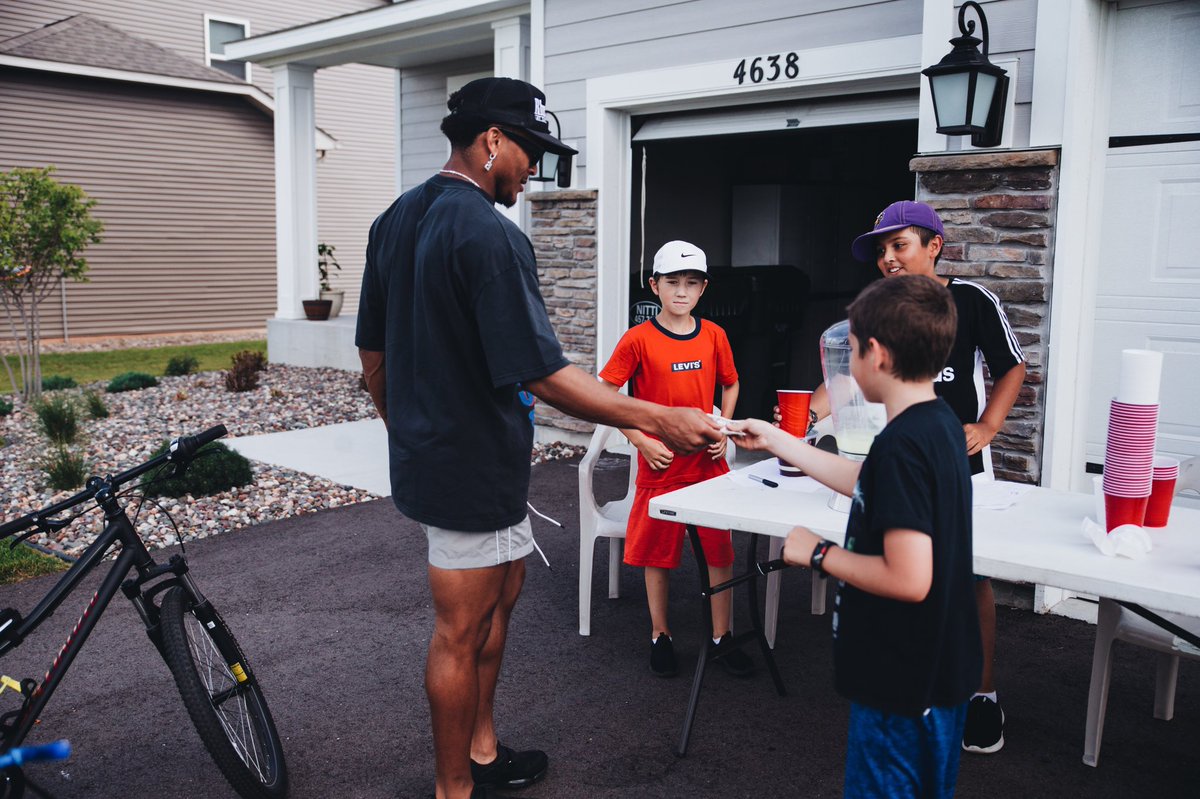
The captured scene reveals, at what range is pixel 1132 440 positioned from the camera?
8.25ft

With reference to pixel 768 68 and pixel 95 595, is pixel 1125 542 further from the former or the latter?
pixel 768 68

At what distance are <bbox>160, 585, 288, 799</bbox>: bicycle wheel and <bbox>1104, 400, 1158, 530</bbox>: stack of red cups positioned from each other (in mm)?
2425

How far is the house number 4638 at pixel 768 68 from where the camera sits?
6223 mm

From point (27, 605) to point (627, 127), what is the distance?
4.97 metres

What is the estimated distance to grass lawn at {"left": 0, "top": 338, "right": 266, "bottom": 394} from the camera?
13.0 m

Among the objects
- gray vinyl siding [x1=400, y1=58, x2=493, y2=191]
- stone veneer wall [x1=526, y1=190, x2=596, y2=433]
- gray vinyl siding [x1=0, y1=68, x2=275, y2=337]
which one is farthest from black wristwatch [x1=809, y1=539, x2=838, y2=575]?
gray vinyl siding [x1=0, y1=68, x2=275, y2=337]

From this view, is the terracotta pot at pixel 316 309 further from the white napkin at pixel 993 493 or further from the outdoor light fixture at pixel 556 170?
the white napkin at pixel 993 493

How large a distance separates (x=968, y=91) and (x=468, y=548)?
3.12 meters

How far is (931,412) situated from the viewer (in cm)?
196

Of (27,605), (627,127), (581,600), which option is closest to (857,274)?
(627,127)

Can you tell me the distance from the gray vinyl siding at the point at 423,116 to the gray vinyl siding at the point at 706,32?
4.01 metres

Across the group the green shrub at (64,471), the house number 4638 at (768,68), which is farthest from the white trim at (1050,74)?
the green shrub at (64,471)

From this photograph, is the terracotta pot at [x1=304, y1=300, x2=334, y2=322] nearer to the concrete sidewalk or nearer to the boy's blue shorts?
the concrete sidewalk

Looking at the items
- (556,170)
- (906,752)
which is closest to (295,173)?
(556,170)
